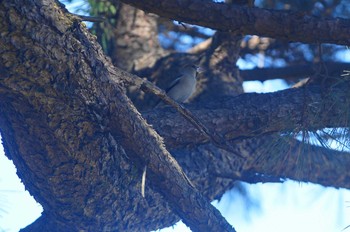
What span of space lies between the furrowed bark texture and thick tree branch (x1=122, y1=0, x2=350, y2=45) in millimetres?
486

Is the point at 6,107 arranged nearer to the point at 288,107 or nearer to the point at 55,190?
the point at 55,190

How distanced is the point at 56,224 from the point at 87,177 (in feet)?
1.31

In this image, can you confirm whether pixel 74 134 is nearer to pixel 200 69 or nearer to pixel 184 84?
pixel 200 69

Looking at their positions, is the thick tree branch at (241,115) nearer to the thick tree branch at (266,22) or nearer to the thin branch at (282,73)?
the thick tree branch at (266,22)

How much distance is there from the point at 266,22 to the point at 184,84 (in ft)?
5.84

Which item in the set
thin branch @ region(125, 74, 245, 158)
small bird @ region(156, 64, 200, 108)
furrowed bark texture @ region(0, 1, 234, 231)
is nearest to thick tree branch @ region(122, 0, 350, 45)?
thin branch @ region(125, 74, 245, 158)

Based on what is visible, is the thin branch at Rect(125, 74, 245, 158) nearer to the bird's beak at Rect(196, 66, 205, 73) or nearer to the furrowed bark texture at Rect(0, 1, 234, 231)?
the furrowed bark texture at Rect(0, 1, 234, 231)

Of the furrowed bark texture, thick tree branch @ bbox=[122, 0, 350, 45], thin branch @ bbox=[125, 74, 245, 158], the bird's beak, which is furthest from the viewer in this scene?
the bird's beak

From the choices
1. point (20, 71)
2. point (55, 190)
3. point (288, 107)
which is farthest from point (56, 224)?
point (288, 107)

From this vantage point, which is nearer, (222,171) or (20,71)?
(20,71)

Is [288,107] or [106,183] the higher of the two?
[288,107]

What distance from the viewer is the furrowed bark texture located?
7.79 ft

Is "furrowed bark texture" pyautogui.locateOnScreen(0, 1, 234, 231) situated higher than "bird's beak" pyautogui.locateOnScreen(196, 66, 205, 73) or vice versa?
"bird's beak" pyautogui.locateOnScreen(196, 66, 205, 73)

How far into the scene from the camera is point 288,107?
11.2ft
